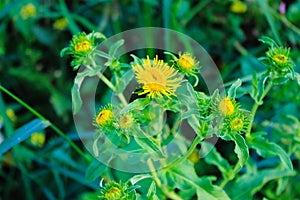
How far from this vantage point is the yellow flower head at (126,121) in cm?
90

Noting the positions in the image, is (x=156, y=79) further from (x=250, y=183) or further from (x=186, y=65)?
(x=250, y=183)

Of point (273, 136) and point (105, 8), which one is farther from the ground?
point (105, 8)

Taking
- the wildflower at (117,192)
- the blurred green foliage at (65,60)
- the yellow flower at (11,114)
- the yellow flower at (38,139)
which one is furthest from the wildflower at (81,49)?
the yellow flower at (11,114)

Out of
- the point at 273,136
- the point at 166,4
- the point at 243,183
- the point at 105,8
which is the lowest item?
the point at 243,183

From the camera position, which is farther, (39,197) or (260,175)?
(39,197)

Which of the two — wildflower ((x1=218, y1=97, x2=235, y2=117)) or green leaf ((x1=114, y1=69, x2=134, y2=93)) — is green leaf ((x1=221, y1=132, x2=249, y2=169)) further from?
green leaf ((x1=114, y1=69, x2=134, y2=93))

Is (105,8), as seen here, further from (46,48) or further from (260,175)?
(260,175)

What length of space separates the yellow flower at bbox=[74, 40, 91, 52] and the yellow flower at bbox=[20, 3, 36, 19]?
3.26ft

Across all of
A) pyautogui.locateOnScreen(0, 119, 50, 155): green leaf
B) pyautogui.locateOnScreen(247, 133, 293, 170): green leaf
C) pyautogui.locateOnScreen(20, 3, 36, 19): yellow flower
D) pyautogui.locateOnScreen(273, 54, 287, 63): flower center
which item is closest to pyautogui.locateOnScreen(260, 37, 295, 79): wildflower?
pyautogui.locateOnScreen(273, 54, 287, 63): flower center

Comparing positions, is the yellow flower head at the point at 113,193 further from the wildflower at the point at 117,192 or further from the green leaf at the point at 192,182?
the green leaf at the point at 192,182

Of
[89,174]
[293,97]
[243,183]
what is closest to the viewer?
[89,174]

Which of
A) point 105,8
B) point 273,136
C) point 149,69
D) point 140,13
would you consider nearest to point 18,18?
point 105,8

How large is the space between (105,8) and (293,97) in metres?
0.81

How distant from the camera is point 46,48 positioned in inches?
77.5
